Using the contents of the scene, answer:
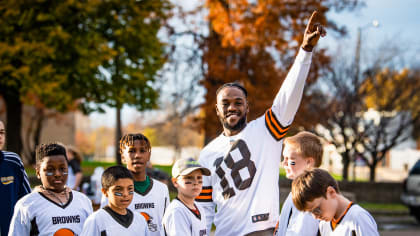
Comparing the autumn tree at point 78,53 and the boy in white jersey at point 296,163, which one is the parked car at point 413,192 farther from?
the boy in white jersey at point 296,163

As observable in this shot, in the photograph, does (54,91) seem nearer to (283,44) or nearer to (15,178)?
(283,44)

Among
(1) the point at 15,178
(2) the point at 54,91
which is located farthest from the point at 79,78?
(1) the point at 15,178

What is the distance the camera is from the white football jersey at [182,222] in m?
3.50

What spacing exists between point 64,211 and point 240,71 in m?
13.3

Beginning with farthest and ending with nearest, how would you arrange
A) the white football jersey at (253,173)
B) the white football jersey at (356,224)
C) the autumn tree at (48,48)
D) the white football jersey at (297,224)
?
the autumn tree at (48,48) → the white football jersey at (253,173) → the white football jersey at (297,224) → the white football jersey at (356,224)

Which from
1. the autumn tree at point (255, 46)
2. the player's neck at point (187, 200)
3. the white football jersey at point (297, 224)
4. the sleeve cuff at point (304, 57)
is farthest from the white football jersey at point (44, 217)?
the autumn tree at point (255, 46)

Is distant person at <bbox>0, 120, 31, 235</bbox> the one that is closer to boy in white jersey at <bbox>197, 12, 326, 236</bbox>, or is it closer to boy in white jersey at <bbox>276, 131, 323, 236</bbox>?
boy in white jersey at <bbox>197, 12, 326, 236</bbox>

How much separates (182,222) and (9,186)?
2.07 metres

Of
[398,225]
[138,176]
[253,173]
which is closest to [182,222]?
[253,173]

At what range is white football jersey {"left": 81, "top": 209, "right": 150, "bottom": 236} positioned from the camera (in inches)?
A: 138

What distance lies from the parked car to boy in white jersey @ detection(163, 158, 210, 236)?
40.6 ft

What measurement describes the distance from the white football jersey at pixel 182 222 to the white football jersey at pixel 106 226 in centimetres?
27

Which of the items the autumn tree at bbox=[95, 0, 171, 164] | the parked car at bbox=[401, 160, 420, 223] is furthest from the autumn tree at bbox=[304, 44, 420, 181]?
the autumn tree at bbox=[95, 0, 171, 164]

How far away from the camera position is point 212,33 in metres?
18.3
